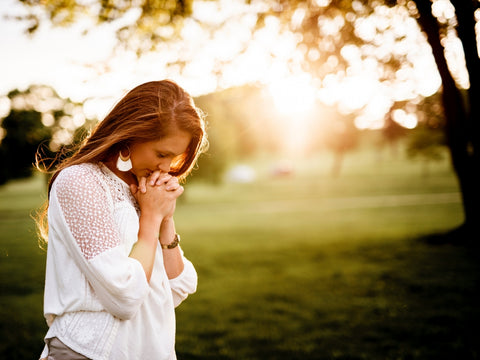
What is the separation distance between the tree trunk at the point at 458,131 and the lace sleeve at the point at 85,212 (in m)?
6.15

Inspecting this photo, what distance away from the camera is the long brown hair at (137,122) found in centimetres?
198

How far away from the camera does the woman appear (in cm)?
168

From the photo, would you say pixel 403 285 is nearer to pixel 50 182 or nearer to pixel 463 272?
pixel 463 272

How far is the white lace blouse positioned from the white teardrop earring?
0.18 m

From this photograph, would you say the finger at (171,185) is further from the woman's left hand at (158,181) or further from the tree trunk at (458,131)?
the tree trunk at (458,131)

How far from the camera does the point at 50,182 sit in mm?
1902

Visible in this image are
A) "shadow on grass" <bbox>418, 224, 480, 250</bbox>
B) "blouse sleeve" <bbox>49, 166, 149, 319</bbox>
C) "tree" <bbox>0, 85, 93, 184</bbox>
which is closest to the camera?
"blouse sleeve" <bbox>49, 166, 149, 319</bbox>

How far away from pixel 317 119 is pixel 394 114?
31.7ft

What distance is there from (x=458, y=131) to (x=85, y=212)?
30.1ft

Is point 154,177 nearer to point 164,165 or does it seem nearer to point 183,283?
point 164,165

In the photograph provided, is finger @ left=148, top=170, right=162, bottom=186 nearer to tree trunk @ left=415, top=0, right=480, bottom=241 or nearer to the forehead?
the forehead

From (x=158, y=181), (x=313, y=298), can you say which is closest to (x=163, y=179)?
(x=158, y=181)

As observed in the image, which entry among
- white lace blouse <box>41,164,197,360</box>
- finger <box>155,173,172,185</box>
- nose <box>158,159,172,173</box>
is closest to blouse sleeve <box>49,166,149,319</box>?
white lace blouse <box>41,164,197,360</box>

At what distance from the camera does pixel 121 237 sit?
1.85 m
